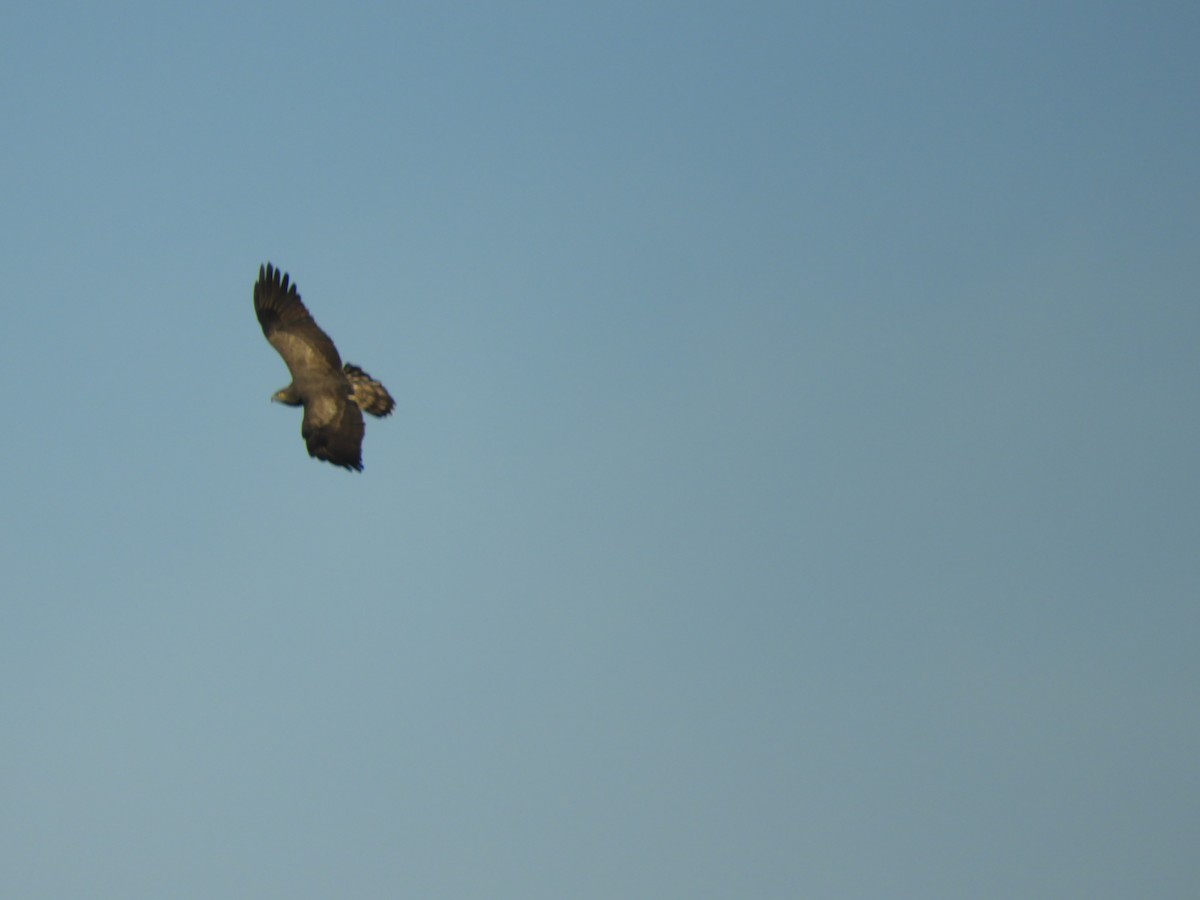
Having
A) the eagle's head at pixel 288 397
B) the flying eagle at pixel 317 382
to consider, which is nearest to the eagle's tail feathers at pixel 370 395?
the flying eagle at pixel 317 382

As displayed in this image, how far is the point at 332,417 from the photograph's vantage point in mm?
34750

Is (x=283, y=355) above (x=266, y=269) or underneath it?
underneath

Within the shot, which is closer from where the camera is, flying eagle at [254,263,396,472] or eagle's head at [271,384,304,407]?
flying eagle at [254,263,396,472]

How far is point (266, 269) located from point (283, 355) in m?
2.47

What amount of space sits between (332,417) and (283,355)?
8.65ft

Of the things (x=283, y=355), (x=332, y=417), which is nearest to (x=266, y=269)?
(x=283, y=355)

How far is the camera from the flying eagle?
34.6 metres

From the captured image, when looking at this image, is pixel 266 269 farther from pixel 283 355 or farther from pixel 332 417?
pixel 332 417

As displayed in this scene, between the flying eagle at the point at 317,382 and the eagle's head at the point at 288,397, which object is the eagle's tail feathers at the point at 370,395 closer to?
the flying eagle at the point at 317,382

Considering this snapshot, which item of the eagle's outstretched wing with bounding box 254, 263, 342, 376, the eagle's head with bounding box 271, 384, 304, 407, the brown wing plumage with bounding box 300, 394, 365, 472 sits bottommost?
the brown wing plumage with bounding box 300, 394, 365, 472

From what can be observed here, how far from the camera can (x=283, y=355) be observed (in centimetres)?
3616

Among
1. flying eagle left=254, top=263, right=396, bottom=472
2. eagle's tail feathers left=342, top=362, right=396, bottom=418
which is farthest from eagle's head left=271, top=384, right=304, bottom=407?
eagle's tail feathers left=342, top=362, right=396, bottom=418

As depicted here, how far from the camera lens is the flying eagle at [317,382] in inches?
1361

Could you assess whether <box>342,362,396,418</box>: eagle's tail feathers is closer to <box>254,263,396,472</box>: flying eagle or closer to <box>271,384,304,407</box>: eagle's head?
<box>254,263,396,472</box>: flying eagle
